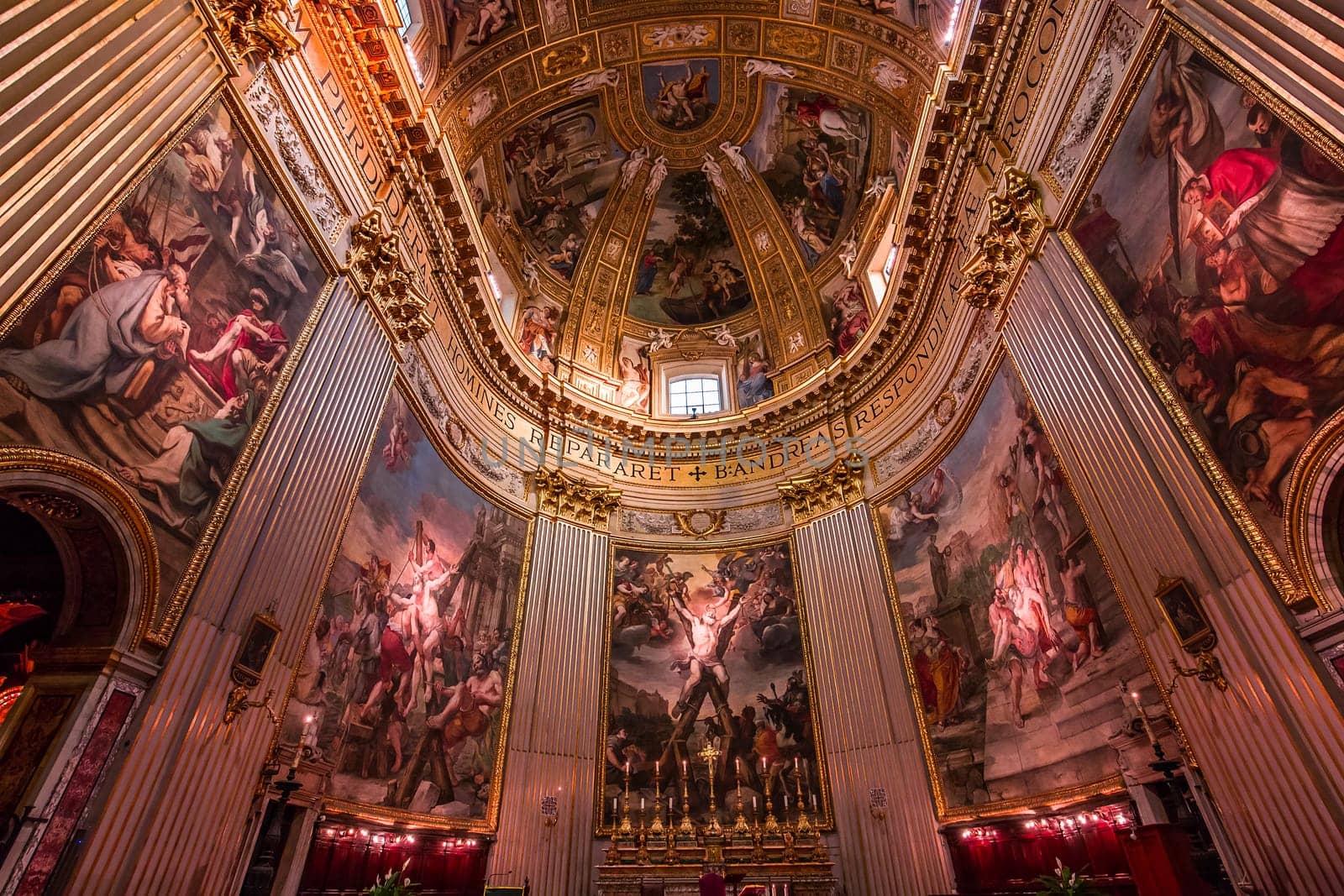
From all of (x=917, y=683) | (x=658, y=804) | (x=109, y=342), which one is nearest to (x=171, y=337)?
(x=109, y=342)

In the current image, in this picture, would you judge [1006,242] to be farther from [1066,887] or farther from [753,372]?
[753,372]

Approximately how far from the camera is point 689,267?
72.2ft

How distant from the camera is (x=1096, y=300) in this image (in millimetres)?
8711

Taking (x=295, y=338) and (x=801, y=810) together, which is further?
(x=801, y=810)

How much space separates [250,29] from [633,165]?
12785mm

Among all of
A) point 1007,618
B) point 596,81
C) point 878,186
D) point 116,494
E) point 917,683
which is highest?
point 596,81

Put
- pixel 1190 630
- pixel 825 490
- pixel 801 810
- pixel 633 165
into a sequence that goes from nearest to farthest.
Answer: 1. pixel 1190 630
2. pixel 801 810
3. pixel 825 490
4. pixel 633 165

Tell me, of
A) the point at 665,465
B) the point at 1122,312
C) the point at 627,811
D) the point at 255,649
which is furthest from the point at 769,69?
the point at 627,811

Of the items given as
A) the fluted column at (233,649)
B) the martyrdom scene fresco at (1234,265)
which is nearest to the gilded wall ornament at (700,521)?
the fluted column at (233,649)

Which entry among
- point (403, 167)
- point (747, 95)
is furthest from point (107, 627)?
point (747, 95)

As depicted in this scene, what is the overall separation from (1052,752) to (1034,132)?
361 inches

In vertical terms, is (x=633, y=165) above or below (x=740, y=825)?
above

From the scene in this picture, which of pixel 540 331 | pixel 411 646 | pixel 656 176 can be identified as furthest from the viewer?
pixel 656 176

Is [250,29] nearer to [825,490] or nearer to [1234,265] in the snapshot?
[1234,265]
